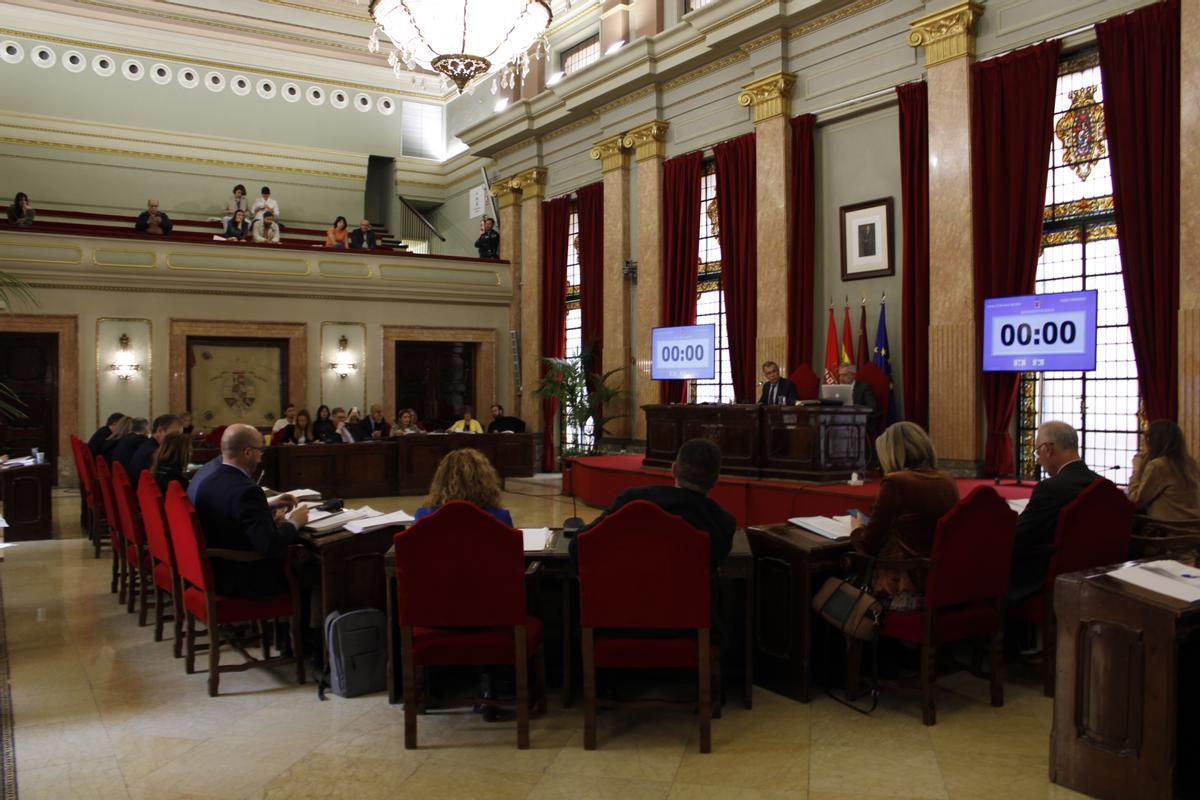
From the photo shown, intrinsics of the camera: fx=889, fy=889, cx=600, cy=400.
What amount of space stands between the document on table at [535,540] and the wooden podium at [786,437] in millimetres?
3133

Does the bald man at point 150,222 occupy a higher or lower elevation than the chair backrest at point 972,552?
higher

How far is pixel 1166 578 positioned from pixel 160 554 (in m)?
4.50

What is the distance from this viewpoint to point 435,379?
15.2 metres

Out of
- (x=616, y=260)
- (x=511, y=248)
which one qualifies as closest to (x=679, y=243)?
(x=616, y=260)

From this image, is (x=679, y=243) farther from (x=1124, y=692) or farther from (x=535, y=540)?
(x=1124, y=692)

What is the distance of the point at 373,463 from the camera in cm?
1141

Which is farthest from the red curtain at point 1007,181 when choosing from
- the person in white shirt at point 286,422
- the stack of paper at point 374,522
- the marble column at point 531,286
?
the person in white shirt at point 286,422

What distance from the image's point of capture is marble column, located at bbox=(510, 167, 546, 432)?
14555 millimetres

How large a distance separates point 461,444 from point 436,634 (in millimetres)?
9043

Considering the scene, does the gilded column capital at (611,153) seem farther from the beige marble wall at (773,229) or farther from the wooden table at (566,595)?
the wooden table at (566,595)

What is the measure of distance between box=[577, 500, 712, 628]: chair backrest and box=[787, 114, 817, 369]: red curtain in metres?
6.90

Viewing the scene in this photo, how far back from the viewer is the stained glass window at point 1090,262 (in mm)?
7363

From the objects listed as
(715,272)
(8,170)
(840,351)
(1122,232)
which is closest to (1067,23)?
(1122,232)

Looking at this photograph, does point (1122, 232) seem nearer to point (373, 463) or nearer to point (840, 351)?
point (840, 351)
